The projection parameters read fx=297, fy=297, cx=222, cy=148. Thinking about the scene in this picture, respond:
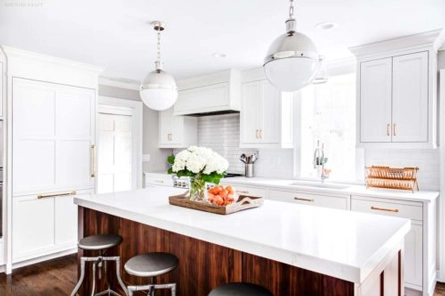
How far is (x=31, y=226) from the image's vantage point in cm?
338

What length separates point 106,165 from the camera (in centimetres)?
478

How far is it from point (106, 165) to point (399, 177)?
4061 mm

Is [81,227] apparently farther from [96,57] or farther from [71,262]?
[96,57]

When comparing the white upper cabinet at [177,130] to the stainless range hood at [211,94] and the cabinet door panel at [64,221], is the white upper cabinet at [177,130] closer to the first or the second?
the stainless range hood at [211,94]

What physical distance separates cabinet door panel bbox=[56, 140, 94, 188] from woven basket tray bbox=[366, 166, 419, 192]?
3.41 m

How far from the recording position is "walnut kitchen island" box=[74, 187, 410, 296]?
1.24 meters

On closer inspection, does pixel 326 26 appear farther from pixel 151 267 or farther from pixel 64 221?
pixel 64 221

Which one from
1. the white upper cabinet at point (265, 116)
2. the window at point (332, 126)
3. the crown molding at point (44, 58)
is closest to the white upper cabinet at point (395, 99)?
the window at point (332, 126)

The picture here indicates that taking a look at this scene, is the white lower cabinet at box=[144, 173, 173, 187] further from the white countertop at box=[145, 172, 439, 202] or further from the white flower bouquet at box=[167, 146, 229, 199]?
the white flower bouquet at box=[167, 146, 229, 199]

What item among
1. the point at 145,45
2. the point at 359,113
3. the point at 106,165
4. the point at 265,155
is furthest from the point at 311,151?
the point at 106,165

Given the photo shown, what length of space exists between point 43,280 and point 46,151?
1413 mm

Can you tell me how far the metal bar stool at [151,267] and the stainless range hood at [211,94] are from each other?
2656 millimetres

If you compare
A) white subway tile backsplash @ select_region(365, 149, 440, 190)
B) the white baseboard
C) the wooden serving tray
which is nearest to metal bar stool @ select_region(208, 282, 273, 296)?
the wooden serving tray

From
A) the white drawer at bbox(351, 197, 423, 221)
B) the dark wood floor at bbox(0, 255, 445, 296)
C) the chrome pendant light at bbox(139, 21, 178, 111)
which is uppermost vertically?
the chrome pendant light at bbox(139, 21, 178, 111)
